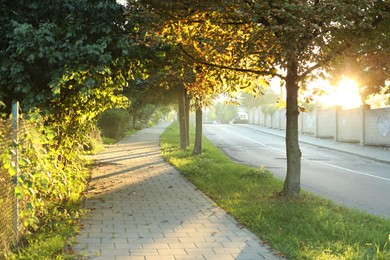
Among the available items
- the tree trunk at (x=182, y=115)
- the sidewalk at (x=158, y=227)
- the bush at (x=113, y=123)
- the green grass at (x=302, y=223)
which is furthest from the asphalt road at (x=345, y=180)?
the bush at (x=113, y=123)

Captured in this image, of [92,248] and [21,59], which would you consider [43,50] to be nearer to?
[21,59]

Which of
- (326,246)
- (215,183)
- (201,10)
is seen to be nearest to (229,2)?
(201,10)

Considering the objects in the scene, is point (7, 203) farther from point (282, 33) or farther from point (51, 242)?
point (282, 33)

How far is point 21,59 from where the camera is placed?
7.41 metres

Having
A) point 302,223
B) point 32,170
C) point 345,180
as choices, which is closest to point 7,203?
point 32,170

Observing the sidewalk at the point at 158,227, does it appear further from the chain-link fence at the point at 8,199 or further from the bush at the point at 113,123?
the bush at the point at 113,123

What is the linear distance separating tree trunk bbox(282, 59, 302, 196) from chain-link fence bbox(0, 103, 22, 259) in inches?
200

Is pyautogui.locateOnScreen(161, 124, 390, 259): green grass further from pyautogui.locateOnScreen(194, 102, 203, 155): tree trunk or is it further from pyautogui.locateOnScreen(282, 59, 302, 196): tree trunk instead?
pyautogui.locateOnScreen(194, 102, 203, 155): tree trunk

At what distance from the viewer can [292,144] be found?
8734 mm

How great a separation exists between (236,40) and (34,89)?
12.0ft

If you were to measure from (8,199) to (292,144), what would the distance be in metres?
5.37

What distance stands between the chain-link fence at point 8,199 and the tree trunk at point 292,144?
5088 mm

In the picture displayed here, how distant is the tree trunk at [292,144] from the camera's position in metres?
8.69

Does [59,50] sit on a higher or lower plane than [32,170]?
higher
